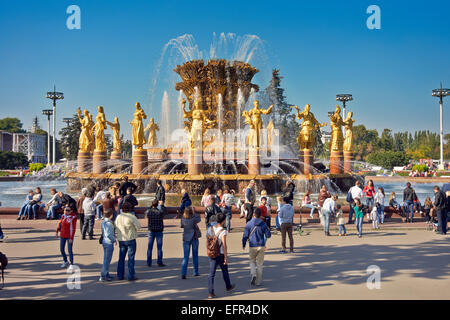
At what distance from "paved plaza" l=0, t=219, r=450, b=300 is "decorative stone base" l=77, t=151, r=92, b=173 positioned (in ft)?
53.1

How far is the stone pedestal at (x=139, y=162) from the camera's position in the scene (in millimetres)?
21719

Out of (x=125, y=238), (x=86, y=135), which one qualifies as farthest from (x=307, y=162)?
(x=125, y=238)

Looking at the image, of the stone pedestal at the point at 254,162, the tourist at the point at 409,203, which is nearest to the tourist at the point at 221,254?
the tourist at the point at 409,203

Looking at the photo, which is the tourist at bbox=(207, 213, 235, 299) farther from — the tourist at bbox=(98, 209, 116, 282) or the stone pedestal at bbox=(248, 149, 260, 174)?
the stone pedestal at bbox=(248, 149, 260, 174)

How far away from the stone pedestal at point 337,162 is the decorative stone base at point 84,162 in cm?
1693

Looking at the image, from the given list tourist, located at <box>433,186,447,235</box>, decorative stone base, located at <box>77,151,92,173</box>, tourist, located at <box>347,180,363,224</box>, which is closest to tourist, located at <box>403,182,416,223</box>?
tourist, located at <box>433,186,447,235</box>

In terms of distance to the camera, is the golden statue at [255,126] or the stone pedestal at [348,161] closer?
the golden statue at [255,126]

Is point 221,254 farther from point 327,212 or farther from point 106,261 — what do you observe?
point 327,212

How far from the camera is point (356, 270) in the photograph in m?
6.96

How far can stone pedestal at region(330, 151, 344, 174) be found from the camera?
25.0 meters

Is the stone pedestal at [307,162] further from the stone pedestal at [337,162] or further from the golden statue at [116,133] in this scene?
the golden statue at [116,133]

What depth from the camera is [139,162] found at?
858 inches
